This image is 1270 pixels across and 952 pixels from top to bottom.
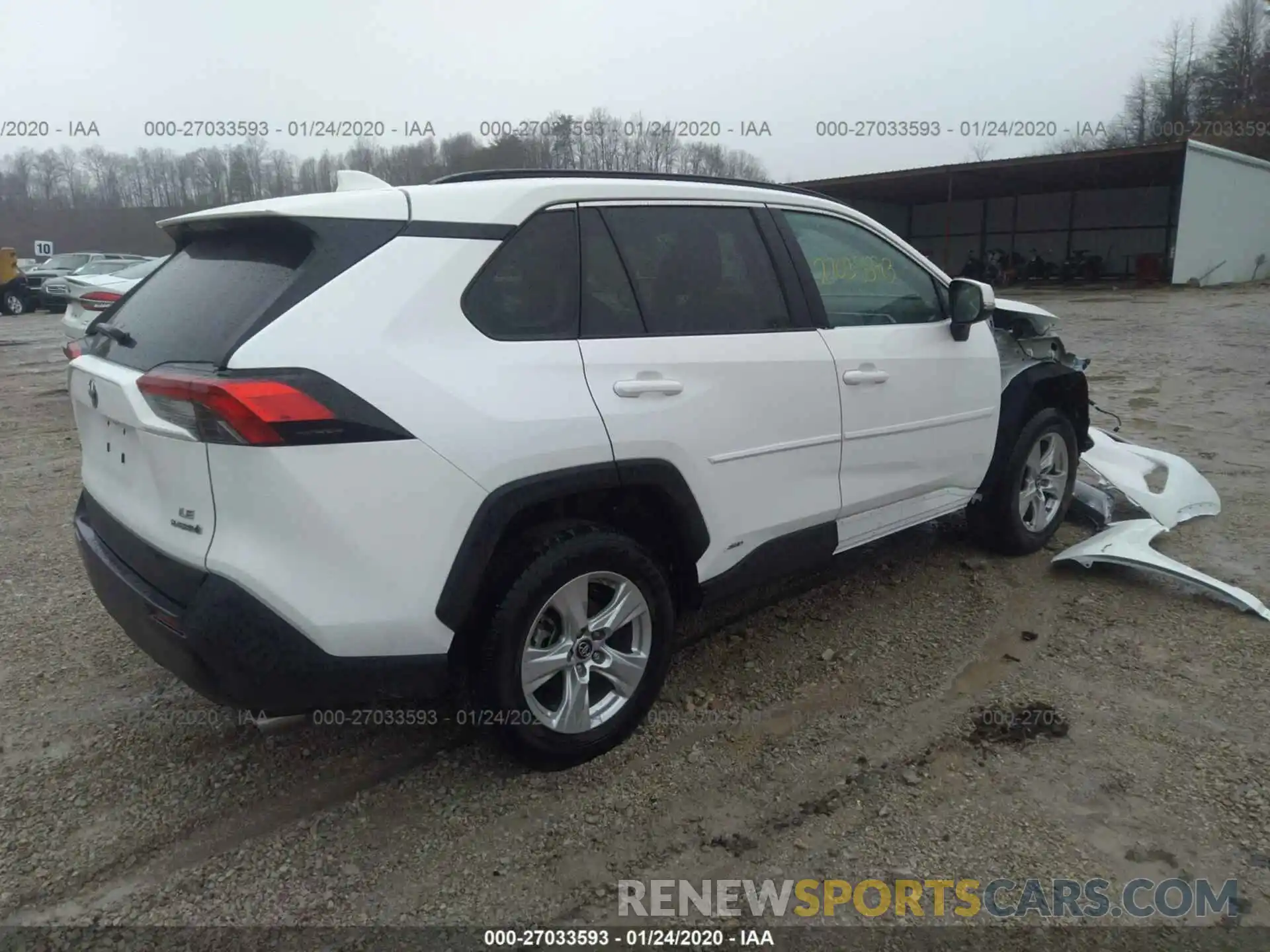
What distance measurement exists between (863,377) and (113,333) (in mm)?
2668

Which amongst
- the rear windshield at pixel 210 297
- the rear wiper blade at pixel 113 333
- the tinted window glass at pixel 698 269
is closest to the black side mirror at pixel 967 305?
the tinted window glass at pixel 698 269

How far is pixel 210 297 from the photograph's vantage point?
263 cm

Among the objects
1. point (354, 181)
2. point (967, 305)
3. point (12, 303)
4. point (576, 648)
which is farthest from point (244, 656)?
point (12, 303)

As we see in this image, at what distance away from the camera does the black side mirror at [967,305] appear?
13.3 feet

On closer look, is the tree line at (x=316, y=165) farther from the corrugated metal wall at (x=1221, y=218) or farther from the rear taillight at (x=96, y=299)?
the corrugated metal wall at (x=1221, y=218)

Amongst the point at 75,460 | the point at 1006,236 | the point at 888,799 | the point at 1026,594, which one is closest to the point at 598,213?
the point at 888,799

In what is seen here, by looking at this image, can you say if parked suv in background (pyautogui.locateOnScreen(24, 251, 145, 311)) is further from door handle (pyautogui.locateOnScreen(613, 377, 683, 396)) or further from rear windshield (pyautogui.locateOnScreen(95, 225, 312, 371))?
door handle (pyautogui.locateOnScreen(613, 377, 683, 396))

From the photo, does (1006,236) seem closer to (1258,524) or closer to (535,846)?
(1258,524)

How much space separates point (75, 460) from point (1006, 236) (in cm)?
3150

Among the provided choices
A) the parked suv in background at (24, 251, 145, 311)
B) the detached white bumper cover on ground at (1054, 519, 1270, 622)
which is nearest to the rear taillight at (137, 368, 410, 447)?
the detached white bumper cover on ground at (1054, 519, 1270, 622)

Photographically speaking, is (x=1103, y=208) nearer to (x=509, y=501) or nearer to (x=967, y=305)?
(x=967, y=305)

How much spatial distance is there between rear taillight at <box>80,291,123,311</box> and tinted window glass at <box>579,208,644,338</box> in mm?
8445

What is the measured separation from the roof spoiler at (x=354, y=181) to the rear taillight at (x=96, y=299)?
7746 millimetres

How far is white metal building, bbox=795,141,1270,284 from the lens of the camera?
23391mm
